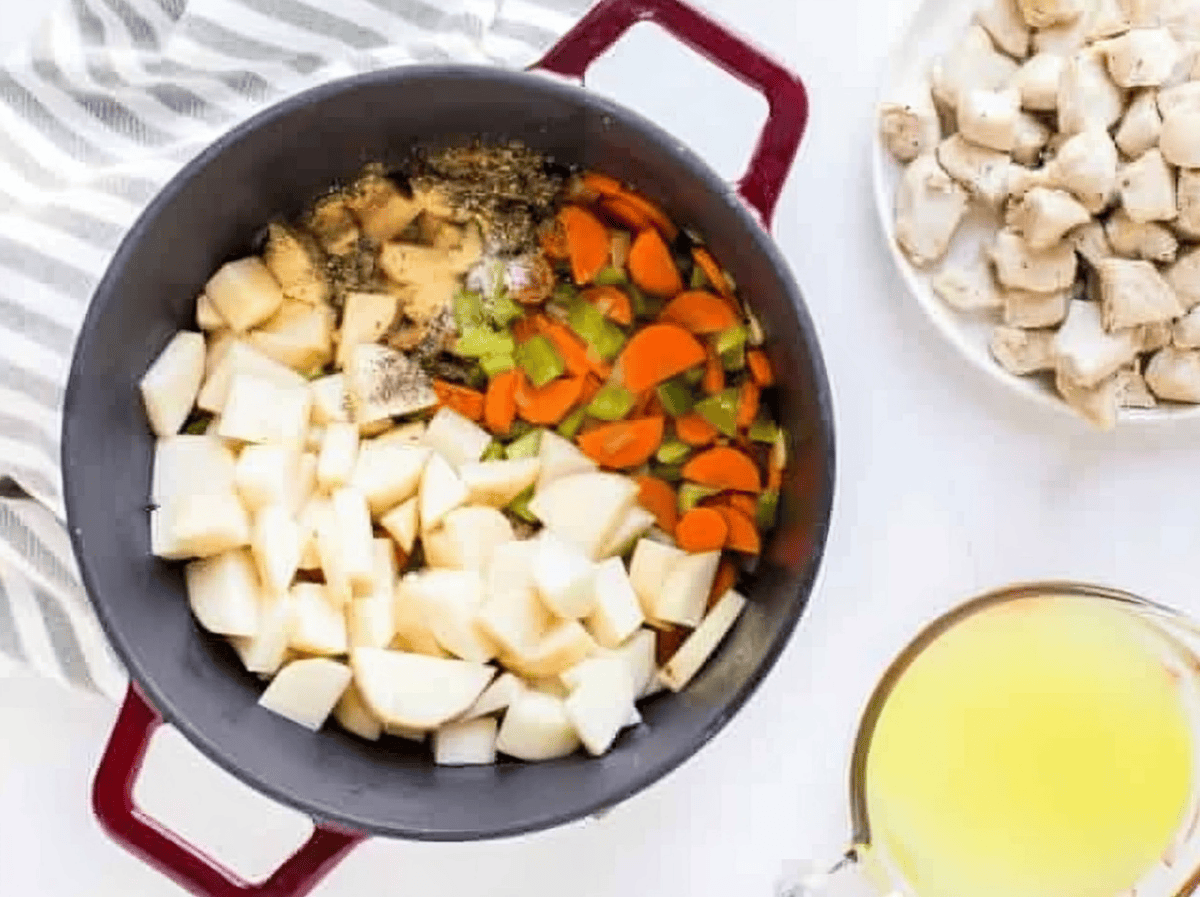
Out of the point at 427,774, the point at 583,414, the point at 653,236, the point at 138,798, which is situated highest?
the point at 653,236

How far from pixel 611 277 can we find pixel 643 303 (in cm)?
3

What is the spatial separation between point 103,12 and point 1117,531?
74 cm

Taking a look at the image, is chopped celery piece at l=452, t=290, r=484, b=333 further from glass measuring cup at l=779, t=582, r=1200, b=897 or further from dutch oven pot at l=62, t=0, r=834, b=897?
glass measuring cup at l=779, t=582, r=1200, b=897

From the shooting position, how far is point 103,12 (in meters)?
1.15

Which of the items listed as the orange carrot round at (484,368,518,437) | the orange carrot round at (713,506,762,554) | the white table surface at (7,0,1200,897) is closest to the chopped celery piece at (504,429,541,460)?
the orange carrot round at (484,368,518,437)

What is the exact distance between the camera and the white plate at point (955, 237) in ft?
3.87

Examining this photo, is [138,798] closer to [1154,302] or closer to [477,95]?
[477,95]

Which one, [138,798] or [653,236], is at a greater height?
[653,236]

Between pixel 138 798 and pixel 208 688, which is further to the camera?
pixel 138 798

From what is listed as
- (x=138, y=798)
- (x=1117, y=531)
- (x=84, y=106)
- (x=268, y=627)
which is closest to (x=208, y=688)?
(x=268, y=627)

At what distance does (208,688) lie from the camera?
1076mm

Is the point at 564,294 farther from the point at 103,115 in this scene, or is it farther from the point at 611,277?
the point at 103,115

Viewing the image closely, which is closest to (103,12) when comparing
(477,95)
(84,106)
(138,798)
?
(84,106)

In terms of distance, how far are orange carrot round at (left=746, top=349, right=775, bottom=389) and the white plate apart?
5.3 inches
